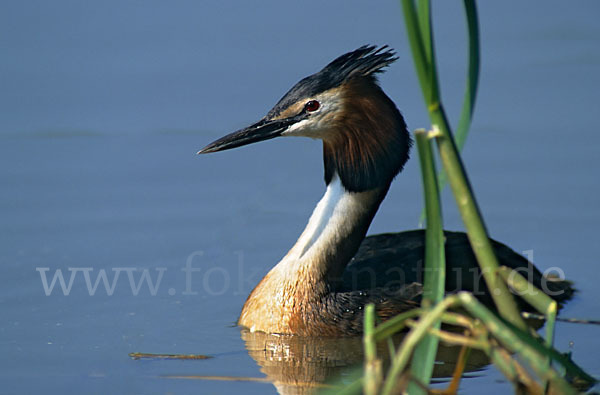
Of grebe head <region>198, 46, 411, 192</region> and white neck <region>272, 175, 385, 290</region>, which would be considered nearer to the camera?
grebe head <region>198, 46, 411, 192</region>

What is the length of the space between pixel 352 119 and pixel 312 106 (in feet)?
0.85

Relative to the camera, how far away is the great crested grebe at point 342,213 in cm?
593

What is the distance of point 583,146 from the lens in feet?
27.9

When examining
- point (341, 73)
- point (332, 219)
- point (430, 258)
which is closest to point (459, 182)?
point (430, 258)

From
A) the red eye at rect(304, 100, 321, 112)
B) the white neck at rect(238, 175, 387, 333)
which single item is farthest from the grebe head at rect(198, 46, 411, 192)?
the white neck at rect(238, 175, 387, 333)

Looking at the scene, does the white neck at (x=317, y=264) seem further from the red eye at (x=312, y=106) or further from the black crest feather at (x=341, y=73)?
the black crest feather at (x=341, y=73)

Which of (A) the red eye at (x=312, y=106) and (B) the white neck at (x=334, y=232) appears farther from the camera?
(B) the white neck at (x=334, y=232)

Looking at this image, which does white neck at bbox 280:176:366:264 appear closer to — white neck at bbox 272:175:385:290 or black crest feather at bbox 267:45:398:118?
white neck at bbox 272:175:385:290

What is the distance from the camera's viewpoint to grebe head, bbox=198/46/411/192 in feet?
19.4

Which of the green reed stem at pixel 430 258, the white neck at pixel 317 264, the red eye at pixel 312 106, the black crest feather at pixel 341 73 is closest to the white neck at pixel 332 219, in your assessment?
the white neck at pixel 317 264

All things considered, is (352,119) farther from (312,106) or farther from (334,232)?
(334,232)

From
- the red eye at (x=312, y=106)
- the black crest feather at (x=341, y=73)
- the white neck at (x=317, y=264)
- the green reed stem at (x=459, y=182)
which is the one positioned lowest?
the white neck at (x=317, y=264)

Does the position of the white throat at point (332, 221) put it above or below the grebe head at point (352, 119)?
below

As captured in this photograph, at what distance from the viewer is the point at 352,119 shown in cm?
598
